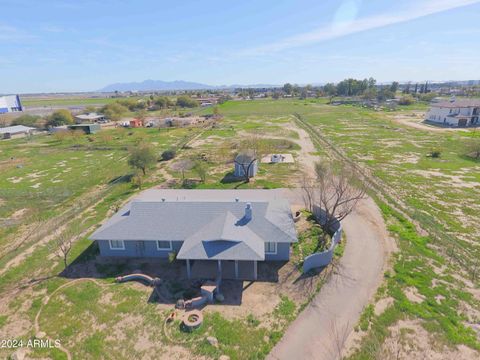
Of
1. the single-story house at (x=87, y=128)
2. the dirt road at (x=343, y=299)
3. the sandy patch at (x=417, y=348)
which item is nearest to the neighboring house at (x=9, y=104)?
the single-story house at (x=87, y=128)

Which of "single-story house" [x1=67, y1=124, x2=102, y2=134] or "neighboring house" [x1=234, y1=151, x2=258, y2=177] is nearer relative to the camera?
"neighboring house" [x1=234, y1=151, x2=258, y2=177]

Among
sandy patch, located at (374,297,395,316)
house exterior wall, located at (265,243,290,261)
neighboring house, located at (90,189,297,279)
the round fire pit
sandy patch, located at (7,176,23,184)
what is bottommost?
sandy patch, located at (7,176,23,184)

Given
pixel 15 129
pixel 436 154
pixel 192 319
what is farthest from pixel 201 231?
pixel 15 129

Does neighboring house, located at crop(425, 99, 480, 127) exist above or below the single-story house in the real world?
above

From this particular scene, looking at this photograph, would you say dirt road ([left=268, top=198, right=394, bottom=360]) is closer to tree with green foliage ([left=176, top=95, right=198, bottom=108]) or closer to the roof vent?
the roof vent

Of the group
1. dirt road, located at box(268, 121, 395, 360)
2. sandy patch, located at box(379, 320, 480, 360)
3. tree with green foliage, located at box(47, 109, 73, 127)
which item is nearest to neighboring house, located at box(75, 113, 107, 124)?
tree with green foliage, located at box(47, 109, 73, 127)

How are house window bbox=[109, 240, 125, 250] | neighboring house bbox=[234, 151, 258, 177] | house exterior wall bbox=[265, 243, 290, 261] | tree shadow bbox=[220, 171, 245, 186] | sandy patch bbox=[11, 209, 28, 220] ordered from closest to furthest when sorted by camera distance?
house exterior wall bbox=[265, 243, 290, 261], house window bbox=[109, 240, 125, 250], sandy patch bbox=[11, 209, 28, 220], tree shadow bbox=[220, 171, 245, 186], neighboring house bbox=[234, 151, 258, 177]

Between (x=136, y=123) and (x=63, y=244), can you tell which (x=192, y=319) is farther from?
(x=136, y=123)
